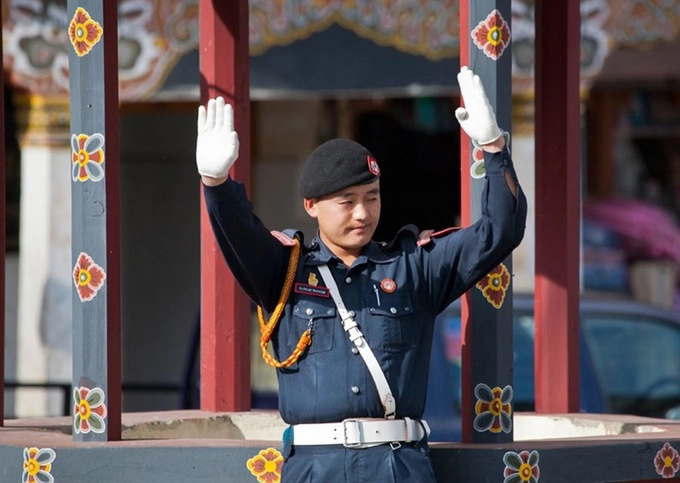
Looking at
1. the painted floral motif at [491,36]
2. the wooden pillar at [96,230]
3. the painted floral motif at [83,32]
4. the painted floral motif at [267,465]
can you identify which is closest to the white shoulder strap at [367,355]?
the painted floral motif at [267,465]

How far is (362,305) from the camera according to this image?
11.6ft

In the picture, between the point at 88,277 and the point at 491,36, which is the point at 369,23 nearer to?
the point at 491,36

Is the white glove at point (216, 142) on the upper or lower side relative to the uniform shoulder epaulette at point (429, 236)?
upper

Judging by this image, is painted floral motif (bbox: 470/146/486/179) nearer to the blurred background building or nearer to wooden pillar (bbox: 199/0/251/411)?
wooden pillar (bbox: 199/0/251/411)

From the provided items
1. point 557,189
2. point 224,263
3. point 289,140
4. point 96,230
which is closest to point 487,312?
point 557,189

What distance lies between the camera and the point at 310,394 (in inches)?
137

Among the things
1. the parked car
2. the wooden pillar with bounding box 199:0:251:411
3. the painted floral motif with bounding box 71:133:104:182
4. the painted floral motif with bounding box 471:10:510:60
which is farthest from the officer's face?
the parked car

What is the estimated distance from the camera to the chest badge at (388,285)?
356 centimetres

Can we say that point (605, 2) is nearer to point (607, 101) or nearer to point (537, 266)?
point (607, 101)

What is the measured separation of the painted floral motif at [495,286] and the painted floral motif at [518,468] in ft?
1.29

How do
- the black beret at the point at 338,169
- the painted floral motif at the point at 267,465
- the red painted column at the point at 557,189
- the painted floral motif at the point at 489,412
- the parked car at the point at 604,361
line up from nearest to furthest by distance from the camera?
the black beret at the point at 338,169, the painted floral motif at the point at 267,465, the painted floral motif at the point at 489,412, the red painted column at the point at 557,189, the parked car at the point at 604,361

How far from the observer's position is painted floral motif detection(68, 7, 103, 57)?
154 inches

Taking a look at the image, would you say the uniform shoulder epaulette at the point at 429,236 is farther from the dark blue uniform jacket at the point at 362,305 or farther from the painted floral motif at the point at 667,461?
the painted floral motif at the point at 667,461


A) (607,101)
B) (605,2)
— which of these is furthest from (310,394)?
(607,101)
